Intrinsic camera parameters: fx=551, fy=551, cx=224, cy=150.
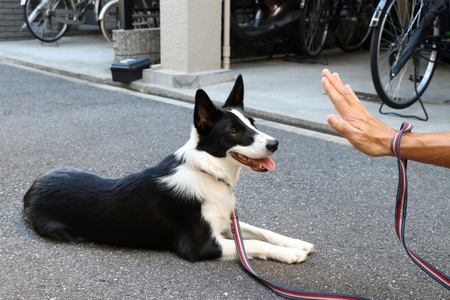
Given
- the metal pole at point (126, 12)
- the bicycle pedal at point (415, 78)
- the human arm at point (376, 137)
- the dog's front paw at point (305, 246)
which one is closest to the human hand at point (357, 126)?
the human arm at point (376, 137)

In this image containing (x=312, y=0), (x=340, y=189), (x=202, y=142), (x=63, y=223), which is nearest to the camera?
(x=202, y=142)

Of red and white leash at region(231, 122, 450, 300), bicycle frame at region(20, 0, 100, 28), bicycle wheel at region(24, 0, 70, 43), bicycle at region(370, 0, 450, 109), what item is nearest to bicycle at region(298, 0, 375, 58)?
bicycle at region(370, 0, 450, 109)

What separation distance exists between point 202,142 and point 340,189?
1.51m

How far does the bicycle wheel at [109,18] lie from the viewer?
9.91 metres

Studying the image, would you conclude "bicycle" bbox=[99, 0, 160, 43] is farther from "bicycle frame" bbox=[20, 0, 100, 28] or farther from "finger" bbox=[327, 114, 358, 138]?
"finger" bbox=[327, 114, 358, 138]

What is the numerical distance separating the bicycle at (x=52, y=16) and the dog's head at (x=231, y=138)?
30.5ft

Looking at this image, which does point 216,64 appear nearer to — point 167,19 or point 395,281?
point 167,19

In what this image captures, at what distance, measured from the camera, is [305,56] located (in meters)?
9.22

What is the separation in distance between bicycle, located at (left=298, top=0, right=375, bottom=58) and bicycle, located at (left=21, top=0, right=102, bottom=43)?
15.0ft

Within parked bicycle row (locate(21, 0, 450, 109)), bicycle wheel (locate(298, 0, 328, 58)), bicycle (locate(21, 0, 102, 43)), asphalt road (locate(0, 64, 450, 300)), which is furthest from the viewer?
bicycle (locate(21, 0, 102, 43))

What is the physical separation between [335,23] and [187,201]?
7.76 metres

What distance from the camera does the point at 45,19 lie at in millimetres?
11500

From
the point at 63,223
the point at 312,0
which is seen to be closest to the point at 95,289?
the point at 63,223

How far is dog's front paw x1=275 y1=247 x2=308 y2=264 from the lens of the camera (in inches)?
105
